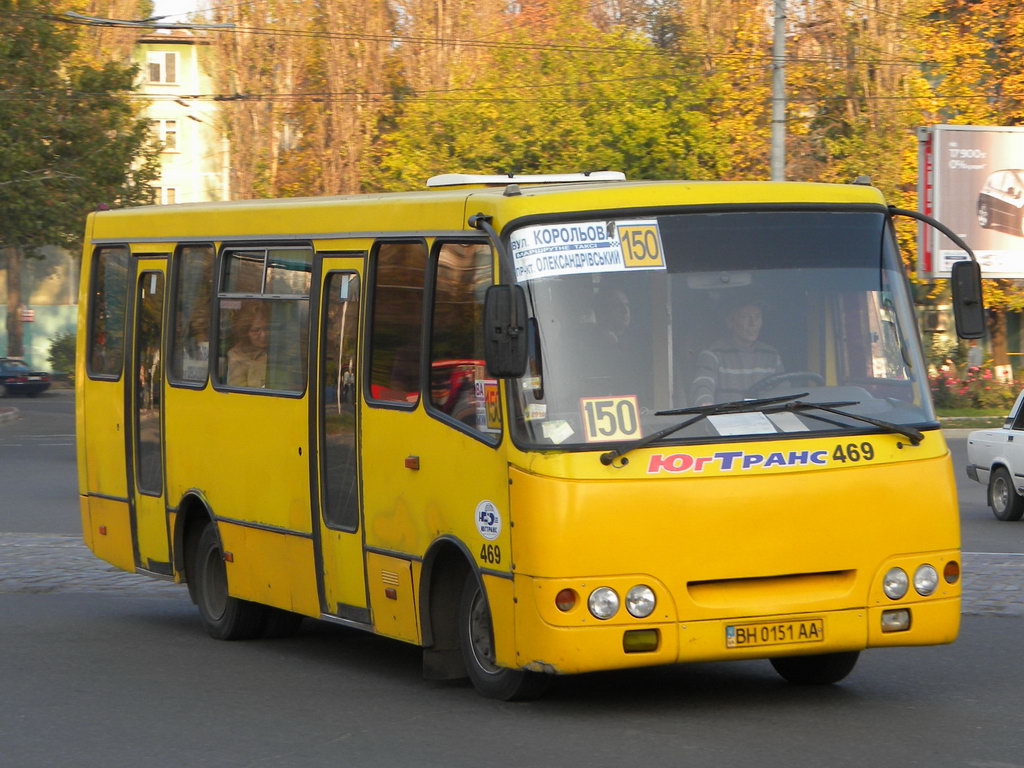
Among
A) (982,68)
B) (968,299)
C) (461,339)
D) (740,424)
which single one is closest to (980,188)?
(982,68)

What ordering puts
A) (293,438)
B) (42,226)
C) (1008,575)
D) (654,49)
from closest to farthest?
(293,438)
(1008,575)
(42,226)
(654,49)

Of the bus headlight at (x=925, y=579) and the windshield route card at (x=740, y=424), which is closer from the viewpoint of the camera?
the windshield route card at (x=740, y=424)

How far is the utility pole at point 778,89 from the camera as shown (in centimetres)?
2919

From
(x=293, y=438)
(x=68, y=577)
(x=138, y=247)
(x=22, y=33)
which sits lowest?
(x=68, y=577)

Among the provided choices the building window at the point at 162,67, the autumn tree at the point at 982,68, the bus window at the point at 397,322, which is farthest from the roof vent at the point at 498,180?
the building window at the point at 162,67

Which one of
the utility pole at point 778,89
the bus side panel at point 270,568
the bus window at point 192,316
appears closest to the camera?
the bus side panel at point 270,568

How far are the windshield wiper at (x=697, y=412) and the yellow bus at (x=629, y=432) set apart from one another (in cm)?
1

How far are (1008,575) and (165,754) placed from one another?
26.7ft

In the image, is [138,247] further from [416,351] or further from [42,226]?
[42,226]

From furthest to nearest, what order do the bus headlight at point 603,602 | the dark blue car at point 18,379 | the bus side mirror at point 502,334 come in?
the dark blue car at point 18,379, the bus headlight at point 603,602, the bus side mirror at point 502,334

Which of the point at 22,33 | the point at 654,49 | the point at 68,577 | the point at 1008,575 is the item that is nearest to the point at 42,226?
the point at 22,33

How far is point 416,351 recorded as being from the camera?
9.36 m

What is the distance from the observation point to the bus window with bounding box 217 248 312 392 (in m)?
10.6

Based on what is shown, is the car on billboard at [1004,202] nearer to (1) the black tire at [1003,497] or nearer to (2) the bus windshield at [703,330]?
(1) the black tire at [1003,497]
